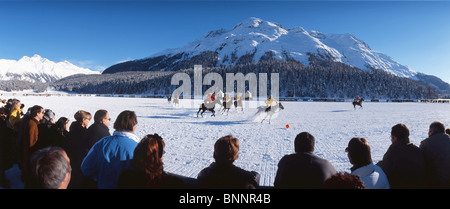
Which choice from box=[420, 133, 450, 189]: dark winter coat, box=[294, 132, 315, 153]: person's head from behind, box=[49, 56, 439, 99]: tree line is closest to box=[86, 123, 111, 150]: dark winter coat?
box=[294, 132, 315, 153]: person's head from behind

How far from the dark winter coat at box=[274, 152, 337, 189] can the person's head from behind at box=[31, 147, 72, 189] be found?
86.9 inches

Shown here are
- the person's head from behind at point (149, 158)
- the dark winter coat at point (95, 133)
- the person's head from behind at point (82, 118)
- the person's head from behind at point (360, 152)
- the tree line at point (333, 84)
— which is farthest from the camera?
the tree line at point (333, 84)

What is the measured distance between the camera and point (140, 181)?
83.6 inches

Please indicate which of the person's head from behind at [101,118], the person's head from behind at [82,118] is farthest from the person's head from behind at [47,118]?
the person's head from behind at [101,118]

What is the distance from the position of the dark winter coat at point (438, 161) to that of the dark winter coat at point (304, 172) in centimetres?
176

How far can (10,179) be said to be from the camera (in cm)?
464

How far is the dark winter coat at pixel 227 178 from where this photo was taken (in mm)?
2344

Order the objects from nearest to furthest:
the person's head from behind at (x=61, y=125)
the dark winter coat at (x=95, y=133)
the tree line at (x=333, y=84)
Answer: the dark winter coat at (x=95, y=133), the person's head from behind at (x=61, y=125), the tree line at (x=333, y=84)

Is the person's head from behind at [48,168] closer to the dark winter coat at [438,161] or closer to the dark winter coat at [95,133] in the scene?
the dark winter coat at [95,133]

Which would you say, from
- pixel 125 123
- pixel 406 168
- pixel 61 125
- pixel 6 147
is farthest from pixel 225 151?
pixel 6 147

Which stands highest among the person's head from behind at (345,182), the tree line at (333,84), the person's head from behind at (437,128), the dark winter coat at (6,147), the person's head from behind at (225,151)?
the tree line at (333,84)
